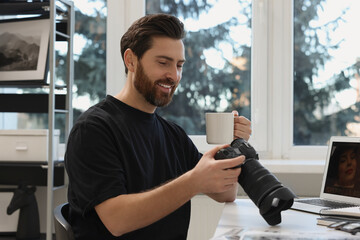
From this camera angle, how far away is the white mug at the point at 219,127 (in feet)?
5.06

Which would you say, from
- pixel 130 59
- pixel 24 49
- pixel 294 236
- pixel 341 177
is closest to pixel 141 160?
pixel 130 59

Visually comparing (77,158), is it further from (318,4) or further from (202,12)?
(318,4)

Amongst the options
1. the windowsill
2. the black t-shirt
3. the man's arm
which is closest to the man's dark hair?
the black t-shirt

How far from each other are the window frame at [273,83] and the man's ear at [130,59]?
1.25 m

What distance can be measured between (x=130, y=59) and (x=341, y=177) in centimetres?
79

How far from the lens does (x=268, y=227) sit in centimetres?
125

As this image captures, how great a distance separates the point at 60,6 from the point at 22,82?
0.43 meters

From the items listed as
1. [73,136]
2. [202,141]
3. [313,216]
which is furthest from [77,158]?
[202,141]

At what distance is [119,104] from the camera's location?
5.07 ft

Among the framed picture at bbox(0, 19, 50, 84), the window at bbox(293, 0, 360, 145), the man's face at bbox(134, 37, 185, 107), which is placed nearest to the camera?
the man's face at bbox(134, 37, 185, 107)

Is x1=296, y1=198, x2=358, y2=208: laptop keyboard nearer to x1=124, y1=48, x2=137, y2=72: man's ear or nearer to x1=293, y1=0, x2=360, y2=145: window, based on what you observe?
x1=124, y1=48, x2=137, y2=72: man's ear

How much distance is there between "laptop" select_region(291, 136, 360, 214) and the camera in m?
1.61

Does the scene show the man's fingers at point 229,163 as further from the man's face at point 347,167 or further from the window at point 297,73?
the window at point 297,73

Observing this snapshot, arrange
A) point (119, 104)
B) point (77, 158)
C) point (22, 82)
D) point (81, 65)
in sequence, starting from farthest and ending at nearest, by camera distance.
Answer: point (81, 65), point (22, 82), point (119, 104), point (77, 158)
